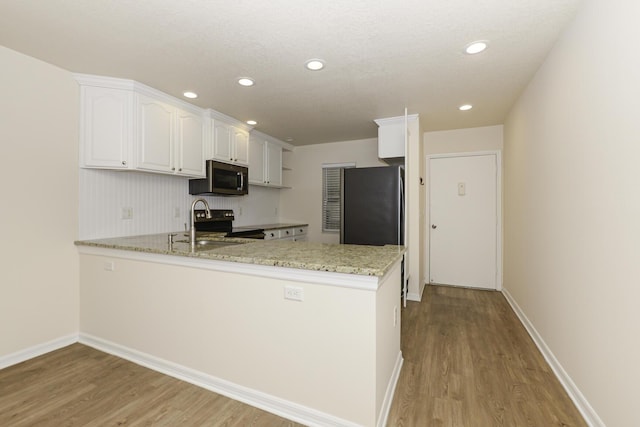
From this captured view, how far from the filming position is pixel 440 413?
68.5 inches

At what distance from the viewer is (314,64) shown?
2.38 m

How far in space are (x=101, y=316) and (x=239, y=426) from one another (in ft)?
5.62

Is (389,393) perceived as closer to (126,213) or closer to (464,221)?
(126,213)

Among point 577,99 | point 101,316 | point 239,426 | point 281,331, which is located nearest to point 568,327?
point 577,99

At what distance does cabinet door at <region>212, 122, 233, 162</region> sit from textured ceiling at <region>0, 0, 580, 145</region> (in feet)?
1.55

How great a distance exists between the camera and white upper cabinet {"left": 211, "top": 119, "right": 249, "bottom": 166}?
3664mm

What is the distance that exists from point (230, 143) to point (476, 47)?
289 centimetres

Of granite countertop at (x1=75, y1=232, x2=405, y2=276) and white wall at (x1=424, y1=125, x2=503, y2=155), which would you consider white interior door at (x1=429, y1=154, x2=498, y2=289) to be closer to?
white wall at (x1=424, y1=125, x2=503, y2=155)

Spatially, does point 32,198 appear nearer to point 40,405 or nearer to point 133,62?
point 133,62

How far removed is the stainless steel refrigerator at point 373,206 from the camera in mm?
3242

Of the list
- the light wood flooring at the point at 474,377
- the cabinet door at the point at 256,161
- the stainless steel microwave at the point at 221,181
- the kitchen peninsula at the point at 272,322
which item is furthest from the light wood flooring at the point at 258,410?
the cabinet door at the point at 256,161

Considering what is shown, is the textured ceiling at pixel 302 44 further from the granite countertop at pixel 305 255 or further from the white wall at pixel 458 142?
the granite countertop at pixel 305 255

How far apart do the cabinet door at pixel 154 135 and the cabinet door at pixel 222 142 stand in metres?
0.58

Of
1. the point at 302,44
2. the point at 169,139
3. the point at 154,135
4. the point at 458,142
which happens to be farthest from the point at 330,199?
the point at 302,44
